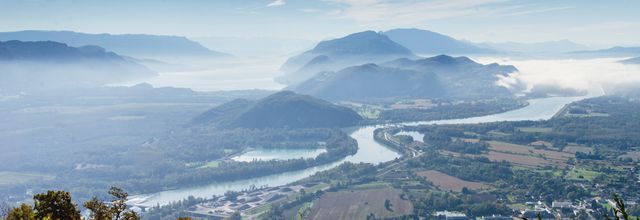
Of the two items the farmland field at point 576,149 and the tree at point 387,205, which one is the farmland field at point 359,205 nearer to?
the tree at point 387,205

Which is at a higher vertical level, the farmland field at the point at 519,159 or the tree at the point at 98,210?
the tree at the point at 98,210

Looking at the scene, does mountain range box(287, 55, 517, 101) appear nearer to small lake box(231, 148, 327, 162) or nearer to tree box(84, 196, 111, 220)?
small lake box(231, 148, 327, 162)

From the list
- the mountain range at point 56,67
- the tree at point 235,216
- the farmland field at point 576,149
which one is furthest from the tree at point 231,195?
the mountain range at point 56,67

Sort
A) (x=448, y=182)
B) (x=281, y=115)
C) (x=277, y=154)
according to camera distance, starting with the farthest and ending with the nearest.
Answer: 1. (x=281, y=115)
2. (x=277, y=154)
3. (x=448, y=182)

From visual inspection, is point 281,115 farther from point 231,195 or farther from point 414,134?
point 231,195

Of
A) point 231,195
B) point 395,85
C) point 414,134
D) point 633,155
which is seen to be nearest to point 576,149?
point 633,155

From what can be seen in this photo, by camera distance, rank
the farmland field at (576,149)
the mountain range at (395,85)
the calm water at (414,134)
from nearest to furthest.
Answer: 1. the farmland field at (576,149)
2. the calm water at (414,134)
3. the mountain range at (395,85)
